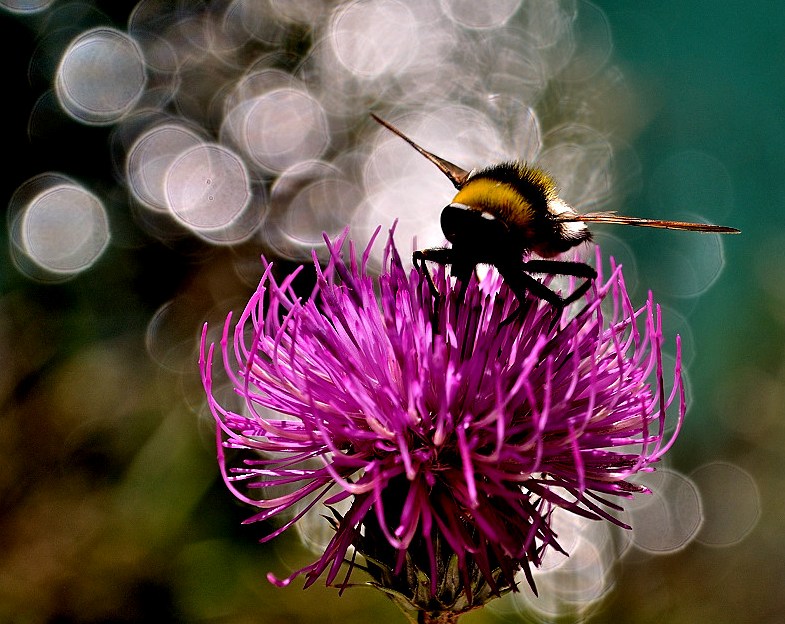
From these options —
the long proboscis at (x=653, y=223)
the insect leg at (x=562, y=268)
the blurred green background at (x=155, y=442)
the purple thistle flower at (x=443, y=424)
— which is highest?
the long proboscis at (x=653, y=223)

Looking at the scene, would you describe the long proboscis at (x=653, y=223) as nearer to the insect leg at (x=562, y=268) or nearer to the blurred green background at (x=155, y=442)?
the insect leg at (x=562, y=268)

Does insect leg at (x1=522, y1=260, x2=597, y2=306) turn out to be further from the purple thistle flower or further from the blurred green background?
the blurred green background

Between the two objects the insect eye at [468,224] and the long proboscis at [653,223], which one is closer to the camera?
the long proboscis at [653,223]

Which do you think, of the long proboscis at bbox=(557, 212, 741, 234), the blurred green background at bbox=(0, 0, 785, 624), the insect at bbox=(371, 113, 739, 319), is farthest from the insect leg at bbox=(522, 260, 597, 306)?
the blurred green background at bbox=(0, 0, 785, 624)

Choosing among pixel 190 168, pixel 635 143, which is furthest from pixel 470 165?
pixel 190 168

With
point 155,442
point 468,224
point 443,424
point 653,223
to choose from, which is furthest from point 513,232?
point 155,442

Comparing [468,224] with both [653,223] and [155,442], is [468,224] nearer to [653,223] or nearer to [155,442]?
Result: [653,223]

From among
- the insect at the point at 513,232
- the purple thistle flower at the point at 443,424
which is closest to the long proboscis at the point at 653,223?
the insect at the point at 513,232

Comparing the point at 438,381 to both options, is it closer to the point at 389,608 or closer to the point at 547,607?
the point at 389,608
